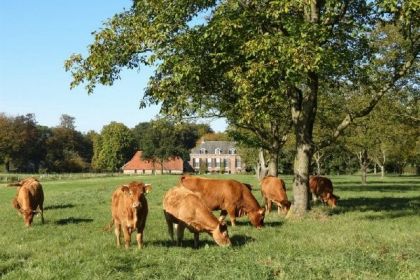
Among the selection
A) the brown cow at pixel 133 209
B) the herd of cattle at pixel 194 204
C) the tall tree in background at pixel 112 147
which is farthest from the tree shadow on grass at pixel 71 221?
the tall tree in background at pixel 112 147

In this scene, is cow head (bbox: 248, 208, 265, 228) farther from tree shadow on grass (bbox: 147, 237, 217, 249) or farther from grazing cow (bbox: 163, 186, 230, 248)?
grazing cow (bbox: 163, 186, 230, 248)

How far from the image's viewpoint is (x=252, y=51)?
55.8 feet

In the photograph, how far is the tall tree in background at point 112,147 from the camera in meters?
153

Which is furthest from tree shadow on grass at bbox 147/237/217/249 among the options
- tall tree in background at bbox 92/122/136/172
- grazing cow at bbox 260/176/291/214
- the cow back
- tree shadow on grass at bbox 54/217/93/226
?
tall tree in background at bbox 92/122/136/172

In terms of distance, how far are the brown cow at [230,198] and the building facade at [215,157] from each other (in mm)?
155915

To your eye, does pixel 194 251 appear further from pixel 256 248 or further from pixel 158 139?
pixel 158 139

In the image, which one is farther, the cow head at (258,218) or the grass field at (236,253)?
the cow head at (258,218)

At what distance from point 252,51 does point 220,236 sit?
6.70m

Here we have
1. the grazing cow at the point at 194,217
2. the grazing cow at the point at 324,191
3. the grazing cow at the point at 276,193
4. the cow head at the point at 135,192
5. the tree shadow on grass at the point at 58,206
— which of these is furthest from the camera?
the tree shadow on grass at the point at 58,206

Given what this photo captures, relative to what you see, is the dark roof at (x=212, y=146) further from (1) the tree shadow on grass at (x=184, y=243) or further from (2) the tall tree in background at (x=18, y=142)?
(1) the tree shadow on grass at (x=184, y=243)

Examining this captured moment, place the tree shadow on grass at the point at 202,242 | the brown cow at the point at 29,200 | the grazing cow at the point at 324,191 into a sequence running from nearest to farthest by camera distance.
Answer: the tree shadow on grass at the point at 202,242 → the brown cow at the point at 29,200 → the grazing cow at the point at 324,191

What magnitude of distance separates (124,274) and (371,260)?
5265 millimetres

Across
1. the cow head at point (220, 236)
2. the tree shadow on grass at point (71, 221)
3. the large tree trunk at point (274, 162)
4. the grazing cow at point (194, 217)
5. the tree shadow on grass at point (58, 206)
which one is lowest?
the tree shadow on grass at point (71, 221)

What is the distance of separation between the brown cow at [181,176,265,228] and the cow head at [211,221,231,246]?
4.14 metres
